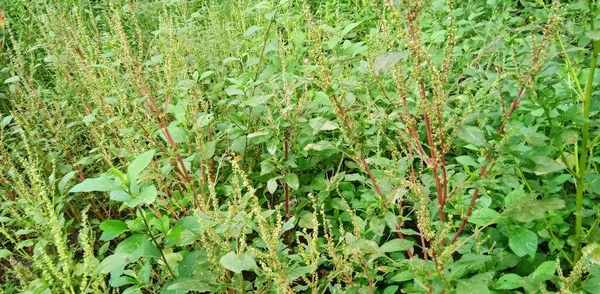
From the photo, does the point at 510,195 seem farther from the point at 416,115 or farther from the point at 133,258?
the point at 133,258

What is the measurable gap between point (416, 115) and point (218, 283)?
81 cm

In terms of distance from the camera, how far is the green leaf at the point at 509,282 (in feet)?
4.90

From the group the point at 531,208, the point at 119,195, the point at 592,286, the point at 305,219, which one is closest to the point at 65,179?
the point at 119,195

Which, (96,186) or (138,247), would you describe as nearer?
(96,186)

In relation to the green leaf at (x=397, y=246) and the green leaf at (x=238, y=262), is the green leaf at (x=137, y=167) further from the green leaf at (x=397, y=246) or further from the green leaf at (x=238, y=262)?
the green leaf at (x=397, y=246)

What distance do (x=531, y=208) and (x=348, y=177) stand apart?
80cm

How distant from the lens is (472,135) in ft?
3.76

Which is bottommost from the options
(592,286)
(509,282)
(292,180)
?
(509,282)

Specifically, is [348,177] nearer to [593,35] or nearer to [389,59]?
[389,59]

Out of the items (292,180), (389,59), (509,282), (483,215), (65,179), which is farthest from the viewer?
(65,179)

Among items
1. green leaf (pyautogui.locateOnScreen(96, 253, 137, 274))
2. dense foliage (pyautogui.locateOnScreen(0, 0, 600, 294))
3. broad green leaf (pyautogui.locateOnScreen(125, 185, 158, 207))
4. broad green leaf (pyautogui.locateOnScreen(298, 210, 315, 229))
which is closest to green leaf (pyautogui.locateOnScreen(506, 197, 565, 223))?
dense foliage (pyautogui.locateOnScreen(0, 0, 600, 294))

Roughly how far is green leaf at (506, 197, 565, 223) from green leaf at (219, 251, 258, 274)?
0.75 meters

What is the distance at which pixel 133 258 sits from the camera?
1399mm

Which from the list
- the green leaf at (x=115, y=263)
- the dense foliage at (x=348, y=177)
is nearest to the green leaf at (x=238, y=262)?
the dense foliage at (x=348, y=177)
